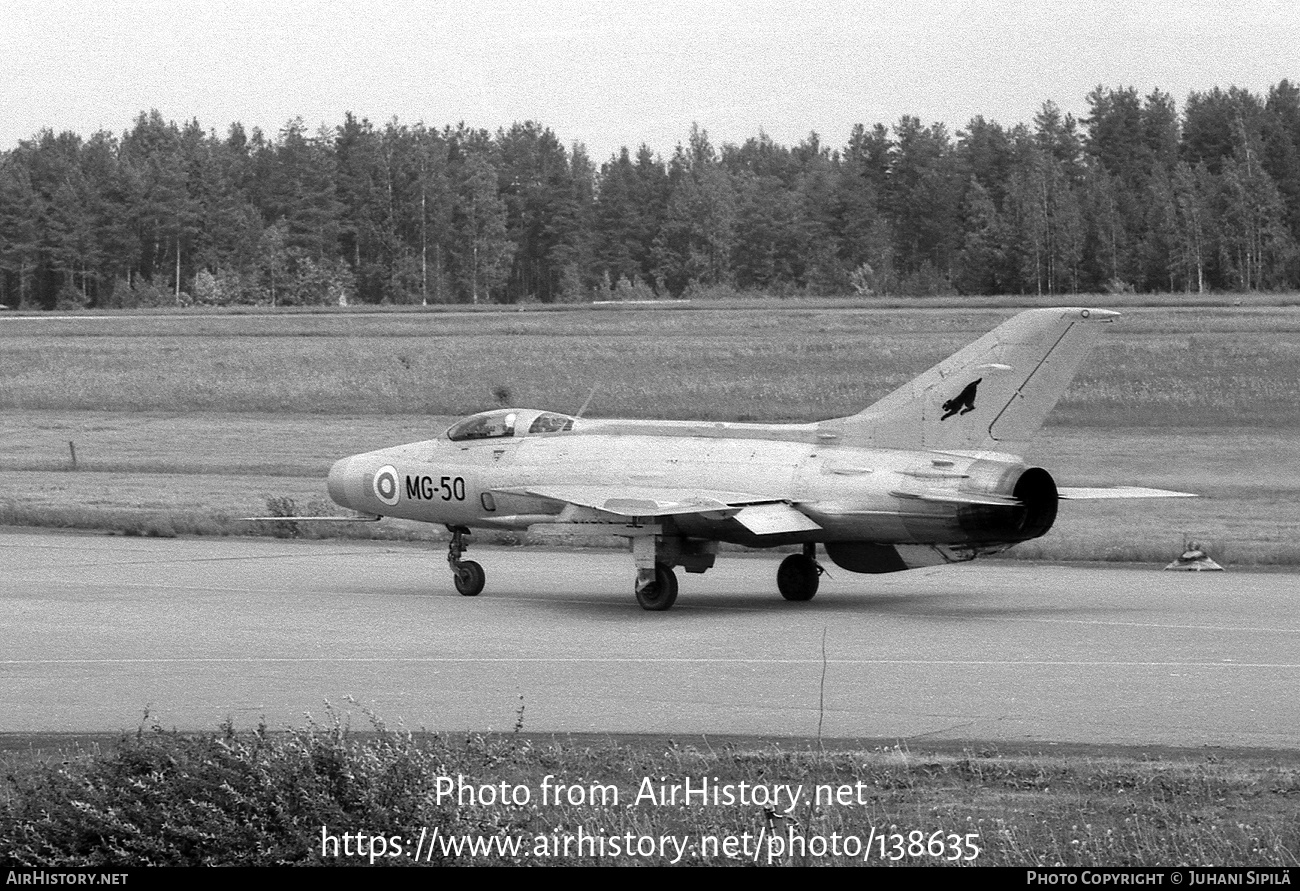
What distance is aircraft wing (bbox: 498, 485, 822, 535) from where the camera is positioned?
1955 centimetres

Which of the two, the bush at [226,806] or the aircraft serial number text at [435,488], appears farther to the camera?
the aircraft serial number text at [435,488]

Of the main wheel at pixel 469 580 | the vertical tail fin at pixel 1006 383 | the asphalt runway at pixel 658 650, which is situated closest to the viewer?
the asphalt runway at pixel 658 650

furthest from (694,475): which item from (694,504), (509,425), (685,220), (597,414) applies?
(685,220)

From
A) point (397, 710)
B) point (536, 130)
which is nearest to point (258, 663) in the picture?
point (397, 710)

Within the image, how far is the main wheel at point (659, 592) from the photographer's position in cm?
2033

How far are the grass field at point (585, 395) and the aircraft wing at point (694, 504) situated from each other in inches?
289

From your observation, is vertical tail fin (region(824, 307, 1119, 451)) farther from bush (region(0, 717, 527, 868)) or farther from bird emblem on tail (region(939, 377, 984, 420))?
bush (region(0, 717, 527, 868))

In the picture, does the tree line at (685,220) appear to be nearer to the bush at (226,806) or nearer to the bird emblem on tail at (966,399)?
the bird emblem on tail at (966,399)

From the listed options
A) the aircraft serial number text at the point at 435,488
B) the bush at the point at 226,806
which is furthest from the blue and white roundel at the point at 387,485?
the bush at the point at 226,806

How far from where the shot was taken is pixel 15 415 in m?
53.4

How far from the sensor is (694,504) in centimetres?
1975

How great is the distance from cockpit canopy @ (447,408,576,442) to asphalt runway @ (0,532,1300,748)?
2.07 m

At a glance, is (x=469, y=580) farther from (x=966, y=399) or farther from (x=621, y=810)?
(x=621, y=810)

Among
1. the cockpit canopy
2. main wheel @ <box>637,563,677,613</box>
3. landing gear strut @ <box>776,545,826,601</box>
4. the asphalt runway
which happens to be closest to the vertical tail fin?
the asphalt runway
